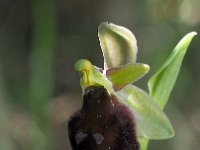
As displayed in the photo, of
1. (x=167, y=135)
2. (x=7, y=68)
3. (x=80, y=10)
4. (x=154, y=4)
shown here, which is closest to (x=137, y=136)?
(x=167, y=135)

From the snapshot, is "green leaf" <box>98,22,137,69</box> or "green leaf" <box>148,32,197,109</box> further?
"green leaf" <box>148,32,197,109</box>

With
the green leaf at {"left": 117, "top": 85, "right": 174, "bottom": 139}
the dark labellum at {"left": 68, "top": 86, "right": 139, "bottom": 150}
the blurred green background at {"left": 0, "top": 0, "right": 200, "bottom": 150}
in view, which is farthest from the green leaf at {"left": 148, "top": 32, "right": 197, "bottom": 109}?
the blurred green background at {"left": 0, "top": 0, "right": 200, "bottom": 150}

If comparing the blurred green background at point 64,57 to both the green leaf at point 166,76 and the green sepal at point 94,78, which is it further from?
the green sepal at point 94,78

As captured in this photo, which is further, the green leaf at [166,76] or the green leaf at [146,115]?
the green leaf at [166,76]

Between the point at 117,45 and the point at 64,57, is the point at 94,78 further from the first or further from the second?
the point at 64,57

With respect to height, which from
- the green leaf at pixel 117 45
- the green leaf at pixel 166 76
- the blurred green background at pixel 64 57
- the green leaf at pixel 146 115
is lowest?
the blurred green background at pixel 64 57

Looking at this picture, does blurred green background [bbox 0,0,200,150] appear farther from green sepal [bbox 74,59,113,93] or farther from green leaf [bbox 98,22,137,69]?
green sepal [bbox 74,59,113,93]

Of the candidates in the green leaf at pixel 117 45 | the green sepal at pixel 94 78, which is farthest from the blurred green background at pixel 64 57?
the green sepal at pixel 94 78
